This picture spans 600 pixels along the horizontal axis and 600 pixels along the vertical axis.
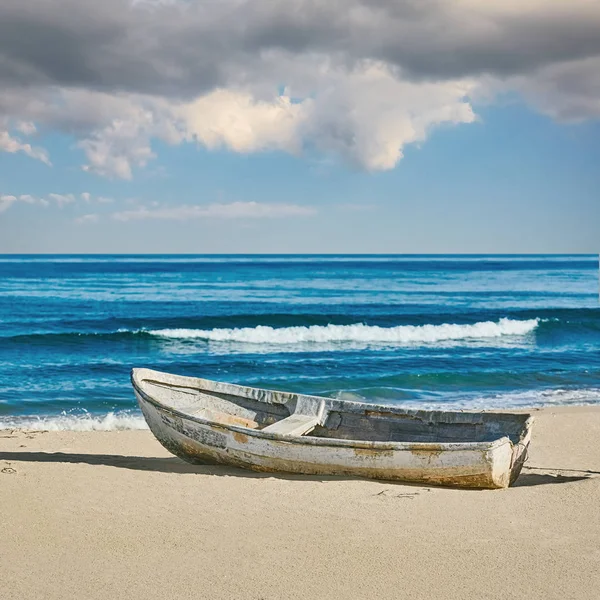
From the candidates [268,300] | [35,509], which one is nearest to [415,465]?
[35,509]

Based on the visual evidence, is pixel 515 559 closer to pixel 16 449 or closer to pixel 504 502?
pixel 504 502

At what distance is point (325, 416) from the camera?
10.1 meters

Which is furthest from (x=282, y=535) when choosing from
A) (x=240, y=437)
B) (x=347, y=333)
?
(x=347, y=333)

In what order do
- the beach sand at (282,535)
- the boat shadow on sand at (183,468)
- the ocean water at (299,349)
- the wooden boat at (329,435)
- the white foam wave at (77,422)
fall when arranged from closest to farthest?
the beach sand at (282,535), the wooden boat at (329,435), the boat shadow on sand at (183,468), the white foam wave at (77,422), the ocean water at (299,349)

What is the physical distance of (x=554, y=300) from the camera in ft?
134

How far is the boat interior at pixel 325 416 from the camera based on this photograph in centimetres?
914

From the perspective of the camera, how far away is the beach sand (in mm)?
5758

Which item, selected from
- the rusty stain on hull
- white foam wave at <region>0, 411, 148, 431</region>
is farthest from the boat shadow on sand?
white foam wave at <region>0, 411, 148, 431</region>

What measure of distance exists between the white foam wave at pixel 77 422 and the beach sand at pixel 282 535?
358 cm

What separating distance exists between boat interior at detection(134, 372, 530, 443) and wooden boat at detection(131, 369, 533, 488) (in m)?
0.01

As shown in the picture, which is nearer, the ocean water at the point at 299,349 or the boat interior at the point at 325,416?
the boat interior at the point at 325,416

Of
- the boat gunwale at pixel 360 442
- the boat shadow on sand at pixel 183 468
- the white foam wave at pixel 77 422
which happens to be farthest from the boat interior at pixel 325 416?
the white foam wave at pixel 77 422

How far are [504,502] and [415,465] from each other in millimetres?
1060

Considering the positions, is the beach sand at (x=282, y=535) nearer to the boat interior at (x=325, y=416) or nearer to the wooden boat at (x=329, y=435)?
the wooden boat at (x=329, y=435)
